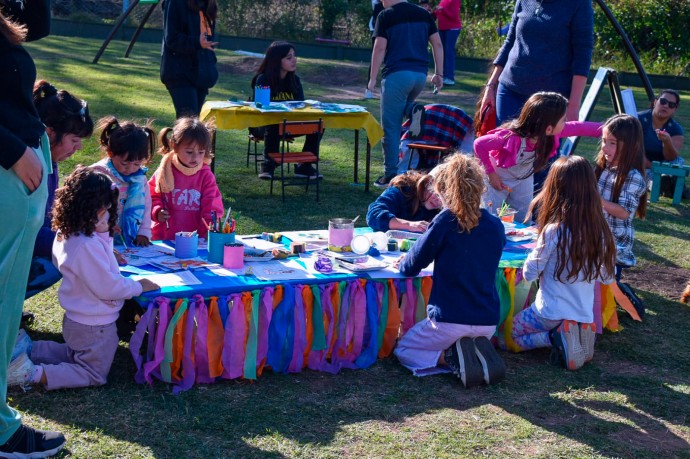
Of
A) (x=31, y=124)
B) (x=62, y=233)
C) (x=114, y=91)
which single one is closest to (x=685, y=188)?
(x=62, y=233)

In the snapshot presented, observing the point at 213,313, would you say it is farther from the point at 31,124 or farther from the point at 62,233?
the point at 31,124

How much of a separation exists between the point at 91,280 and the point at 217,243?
2.66 feet

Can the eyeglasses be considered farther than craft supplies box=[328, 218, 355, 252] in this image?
Yes

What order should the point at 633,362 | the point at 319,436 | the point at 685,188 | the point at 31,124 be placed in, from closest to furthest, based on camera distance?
the point at 31,124, the point at 319,436, the point at 633,362, the point at 685,188

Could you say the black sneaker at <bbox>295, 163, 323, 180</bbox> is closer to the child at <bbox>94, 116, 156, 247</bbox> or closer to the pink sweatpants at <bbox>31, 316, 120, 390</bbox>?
the child at <bbox>94, 116, 156, 247</bbox>

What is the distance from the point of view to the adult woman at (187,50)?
282 inches

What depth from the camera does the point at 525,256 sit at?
4.90 metres

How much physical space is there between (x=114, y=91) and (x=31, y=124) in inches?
410

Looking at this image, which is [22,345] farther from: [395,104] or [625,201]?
[395,104]

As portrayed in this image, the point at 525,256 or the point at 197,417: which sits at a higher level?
the point at 525,256

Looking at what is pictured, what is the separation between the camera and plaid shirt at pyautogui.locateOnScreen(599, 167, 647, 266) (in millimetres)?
5289

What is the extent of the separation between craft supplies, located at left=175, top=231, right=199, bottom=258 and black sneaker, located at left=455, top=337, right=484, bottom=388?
1.45 metres

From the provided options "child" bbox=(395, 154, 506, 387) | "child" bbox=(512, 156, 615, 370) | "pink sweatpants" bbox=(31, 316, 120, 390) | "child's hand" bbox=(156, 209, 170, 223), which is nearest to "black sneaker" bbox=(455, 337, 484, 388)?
"child" bbox=(395, 154, 506, 387)

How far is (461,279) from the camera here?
4137 mm
